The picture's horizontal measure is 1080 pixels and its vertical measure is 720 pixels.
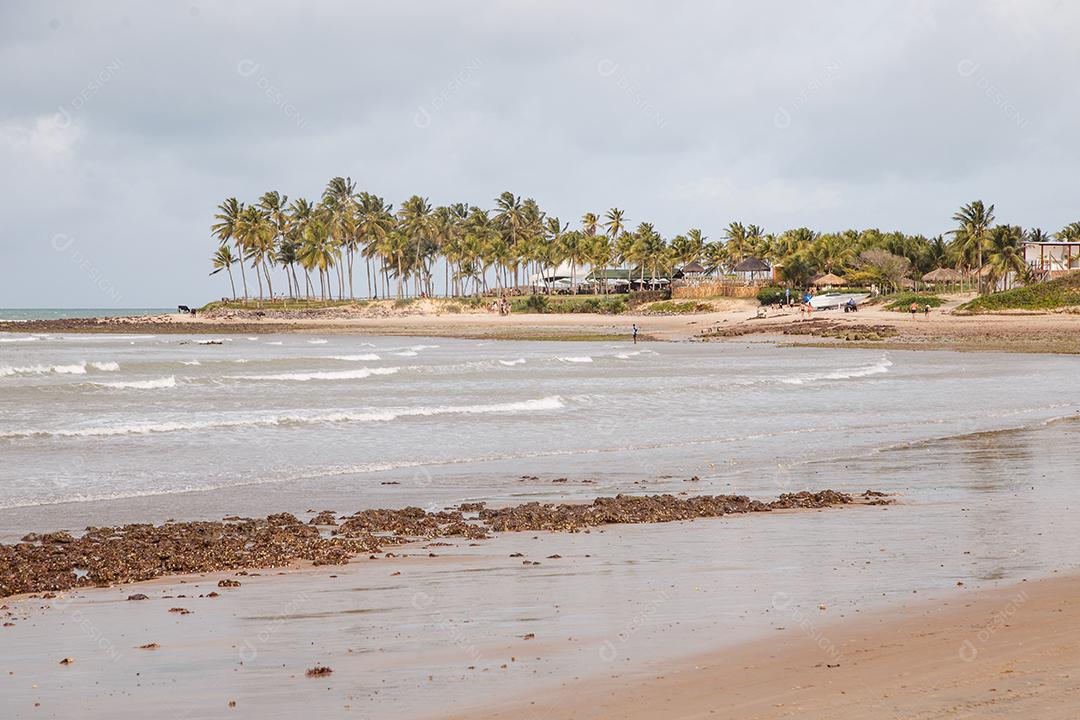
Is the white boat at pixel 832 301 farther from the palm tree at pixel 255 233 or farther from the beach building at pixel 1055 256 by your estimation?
the palm tree at pixel 255 233

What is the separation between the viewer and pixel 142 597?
9.42 meters

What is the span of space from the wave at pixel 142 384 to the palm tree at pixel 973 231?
84325 mm

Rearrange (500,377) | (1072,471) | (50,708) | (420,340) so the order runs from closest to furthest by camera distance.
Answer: (50,708) → (1072,471) → (500,377) → (420,340)

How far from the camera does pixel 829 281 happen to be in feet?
375

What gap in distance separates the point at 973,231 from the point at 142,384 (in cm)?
8853

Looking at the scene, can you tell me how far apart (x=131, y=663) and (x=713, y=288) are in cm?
11110

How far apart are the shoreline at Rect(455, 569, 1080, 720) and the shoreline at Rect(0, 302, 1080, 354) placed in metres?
50.9

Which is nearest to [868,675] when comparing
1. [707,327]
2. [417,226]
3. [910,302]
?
[707,327]

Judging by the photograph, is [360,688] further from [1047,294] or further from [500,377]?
[1047,294]

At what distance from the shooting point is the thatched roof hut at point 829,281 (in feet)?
372

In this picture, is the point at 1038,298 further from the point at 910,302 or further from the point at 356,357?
the point at 356,357

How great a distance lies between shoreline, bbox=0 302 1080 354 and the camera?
64562 mm

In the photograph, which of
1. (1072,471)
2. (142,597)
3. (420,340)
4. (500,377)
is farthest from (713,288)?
(142,597)

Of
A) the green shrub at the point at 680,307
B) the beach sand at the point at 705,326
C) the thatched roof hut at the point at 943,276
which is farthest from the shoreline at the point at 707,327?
the thatched roof hut at the point at 943,276
